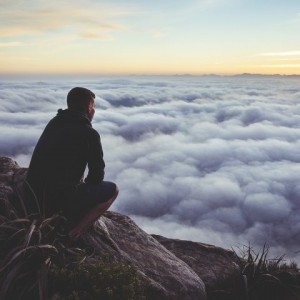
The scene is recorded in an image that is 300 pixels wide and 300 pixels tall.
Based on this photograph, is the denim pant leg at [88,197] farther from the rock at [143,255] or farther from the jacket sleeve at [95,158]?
the rock at [143,255]

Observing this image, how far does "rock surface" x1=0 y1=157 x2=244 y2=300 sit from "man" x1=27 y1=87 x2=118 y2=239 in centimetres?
34

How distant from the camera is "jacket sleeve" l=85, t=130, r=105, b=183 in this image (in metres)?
4.07

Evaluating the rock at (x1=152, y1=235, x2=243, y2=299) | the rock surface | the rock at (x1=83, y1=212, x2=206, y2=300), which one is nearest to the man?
the rock surface

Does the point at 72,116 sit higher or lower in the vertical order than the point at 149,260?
higher

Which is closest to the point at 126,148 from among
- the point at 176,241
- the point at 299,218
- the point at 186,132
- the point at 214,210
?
the point at 186,132

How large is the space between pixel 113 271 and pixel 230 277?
3629 millimetres

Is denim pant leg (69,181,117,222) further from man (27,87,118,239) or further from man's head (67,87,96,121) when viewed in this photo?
man's head (67,87,96,121)

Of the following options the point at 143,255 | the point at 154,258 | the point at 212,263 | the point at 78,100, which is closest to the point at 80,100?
the point at 78,100

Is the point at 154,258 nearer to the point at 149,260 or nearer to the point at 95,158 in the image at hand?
the point at 149,260

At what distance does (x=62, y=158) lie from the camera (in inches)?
159

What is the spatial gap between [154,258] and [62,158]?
205cm

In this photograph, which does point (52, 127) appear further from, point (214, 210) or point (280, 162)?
point (280, 162)

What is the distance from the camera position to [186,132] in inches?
7633

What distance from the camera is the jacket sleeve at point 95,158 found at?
4.07 m
